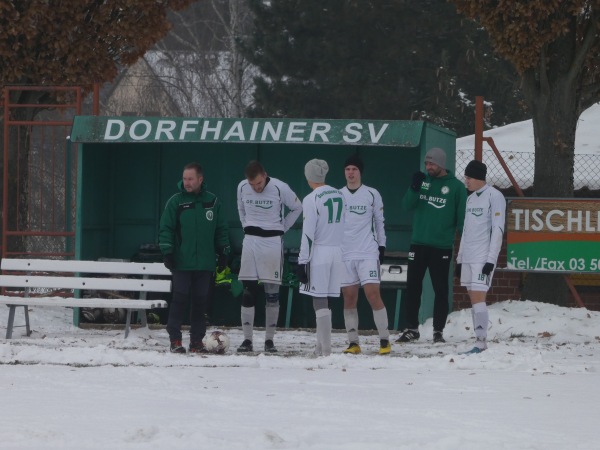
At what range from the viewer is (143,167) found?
1596 cm

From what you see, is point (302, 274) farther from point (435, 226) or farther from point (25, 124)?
point (25, 124)

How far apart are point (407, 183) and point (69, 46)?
4325 mm

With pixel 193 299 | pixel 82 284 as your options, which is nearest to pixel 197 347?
pixel 193 299

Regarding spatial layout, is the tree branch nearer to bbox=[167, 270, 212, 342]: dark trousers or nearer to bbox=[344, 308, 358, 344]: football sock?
bbox=[344, 308, 358, 344]: football sock

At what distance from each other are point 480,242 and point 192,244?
8.52 feet

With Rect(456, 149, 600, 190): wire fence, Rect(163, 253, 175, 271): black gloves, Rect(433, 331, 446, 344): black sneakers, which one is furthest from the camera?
Rect(456, 149, 600, 190): wire fence

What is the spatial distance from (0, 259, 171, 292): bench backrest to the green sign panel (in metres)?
1.36

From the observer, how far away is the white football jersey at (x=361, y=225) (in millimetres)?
11750

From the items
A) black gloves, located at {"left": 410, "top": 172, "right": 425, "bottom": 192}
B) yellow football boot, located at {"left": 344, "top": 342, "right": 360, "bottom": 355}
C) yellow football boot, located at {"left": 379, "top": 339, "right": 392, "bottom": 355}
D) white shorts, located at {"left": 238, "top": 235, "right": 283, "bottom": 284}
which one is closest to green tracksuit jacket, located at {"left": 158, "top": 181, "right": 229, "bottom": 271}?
white shorts, located at {"left": 238, "top": 235, "right": 283, "bottom": 284}

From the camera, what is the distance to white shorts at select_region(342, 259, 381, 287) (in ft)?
38.3

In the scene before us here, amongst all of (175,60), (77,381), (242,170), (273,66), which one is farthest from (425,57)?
(77,381)

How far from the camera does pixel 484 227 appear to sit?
11852 millimetres

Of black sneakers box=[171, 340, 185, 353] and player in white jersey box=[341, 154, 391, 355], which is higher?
player in white jersey box=[341, 154, 391, 355]

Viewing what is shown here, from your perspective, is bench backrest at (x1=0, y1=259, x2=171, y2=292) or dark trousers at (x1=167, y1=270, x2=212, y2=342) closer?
dark trousers at (x1=167, y1=270, x2=212, y2=342)
